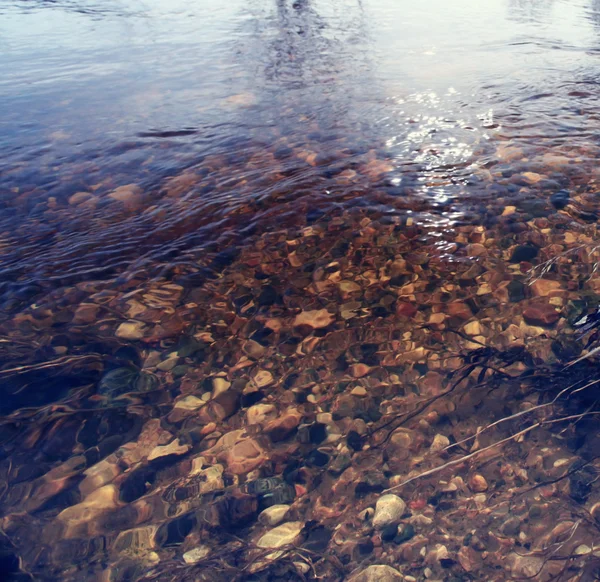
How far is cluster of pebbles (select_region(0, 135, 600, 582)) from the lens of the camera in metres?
1.95

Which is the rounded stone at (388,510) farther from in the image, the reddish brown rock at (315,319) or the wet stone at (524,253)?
the wet stone at (524,253)

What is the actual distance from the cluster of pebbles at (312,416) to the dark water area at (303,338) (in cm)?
1

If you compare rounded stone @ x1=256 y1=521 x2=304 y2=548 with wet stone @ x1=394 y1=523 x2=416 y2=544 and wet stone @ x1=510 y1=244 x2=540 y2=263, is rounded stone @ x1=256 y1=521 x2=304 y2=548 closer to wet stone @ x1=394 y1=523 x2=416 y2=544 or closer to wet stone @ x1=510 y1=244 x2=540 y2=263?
wet stone @ x1=394 y1=523 x2=416 y2=544

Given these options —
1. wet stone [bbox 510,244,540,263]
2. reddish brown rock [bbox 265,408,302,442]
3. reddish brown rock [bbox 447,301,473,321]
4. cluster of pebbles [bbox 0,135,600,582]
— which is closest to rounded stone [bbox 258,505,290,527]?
cluster of pebbles [bbox 0,135,600,582]

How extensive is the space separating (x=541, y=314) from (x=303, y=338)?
1462mm

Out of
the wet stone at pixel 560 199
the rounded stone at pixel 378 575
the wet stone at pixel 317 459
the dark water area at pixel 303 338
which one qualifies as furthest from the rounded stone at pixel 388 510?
the wet stone at pixel 560 199

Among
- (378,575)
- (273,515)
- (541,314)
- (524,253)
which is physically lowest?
(378,575)

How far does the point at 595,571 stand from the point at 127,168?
4466mm

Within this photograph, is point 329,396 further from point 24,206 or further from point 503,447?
point 24,206

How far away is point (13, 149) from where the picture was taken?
4.81 m

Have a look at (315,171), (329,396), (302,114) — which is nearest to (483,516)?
(329,396)

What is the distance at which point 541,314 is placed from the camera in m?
2.78

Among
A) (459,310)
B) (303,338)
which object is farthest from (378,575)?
(459,310)

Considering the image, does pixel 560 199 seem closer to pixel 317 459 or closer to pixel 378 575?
pixel 317 459
